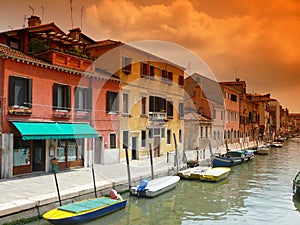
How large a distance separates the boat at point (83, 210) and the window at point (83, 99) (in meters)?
6.71

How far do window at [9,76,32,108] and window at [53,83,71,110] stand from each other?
4.74 feet

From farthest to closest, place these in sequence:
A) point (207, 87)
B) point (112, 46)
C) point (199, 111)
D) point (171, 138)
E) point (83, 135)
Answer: point (207, 87) < point (199, 111) < point (171, 138) < point (112, 46) < point (83, 135)

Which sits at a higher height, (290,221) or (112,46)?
(112,46)

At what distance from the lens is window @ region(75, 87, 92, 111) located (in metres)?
17.0

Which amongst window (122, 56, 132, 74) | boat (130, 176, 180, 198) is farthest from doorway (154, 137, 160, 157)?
boat (130, 176, 180, 198)

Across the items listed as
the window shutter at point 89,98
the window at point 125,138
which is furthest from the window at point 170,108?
the window shutter at point 89,98

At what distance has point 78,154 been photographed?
17062 millimetres

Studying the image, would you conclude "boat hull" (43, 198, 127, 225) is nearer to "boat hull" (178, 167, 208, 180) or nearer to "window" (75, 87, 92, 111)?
"window" (75, 87, 92, 111)

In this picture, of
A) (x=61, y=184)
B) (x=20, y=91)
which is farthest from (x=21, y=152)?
(x=61, y=184)

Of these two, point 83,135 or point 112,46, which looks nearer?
point 83,135

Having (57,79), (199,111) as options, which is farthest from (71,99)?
(199,111)

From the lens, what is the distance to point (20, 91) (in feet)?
46.4

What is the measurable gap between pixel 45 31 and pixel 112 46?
16.1 feet

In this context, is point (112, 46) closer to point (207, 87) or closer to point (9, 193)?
point (9, 193)
